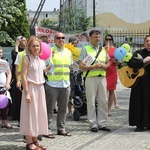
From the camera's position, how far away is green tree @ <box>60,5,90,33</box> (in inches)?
890

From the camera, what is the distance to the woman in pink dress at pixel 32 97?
6.15 metres

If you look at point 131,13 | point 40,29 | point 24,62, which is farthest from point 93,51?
point 131,13

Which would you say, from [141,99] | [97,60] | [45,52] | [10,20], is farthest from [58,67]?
[10,20]

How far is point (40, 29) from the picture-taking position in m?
11.5

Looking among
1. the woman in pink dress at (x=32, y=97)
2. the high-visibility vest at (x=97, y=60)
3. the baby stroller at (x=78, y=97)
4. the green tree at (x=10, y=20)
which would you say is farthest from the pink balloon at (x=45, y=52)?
the green tree at (x=10, y=20)

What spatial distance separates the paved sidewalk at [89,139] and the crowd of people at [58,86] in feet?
0.67

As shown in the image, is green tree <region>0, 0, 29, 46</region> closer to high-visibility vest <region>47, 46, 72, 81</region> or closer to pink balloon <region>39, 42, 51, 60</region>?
high-visibility vest <region>47, 46, 72, 81</region>

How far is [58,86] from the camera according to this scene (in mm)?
7203

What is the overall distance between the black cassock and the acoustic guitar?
0.29ft

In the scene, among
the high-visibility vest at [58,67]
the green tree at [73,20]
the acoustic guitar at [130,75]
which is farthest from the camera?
the green tree at [73,20]

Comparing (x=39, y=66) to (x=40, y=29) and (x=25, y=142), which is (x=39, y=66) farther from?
(x=40, y=29)

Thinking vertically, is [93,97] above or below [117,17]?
below

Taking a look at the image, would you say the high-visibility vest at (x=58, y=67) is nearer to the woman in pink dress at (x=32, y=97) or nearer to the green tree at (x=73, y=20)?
the woman in pink dress at (x=32, y=97)

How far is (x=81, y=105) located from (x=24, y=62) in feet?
10.8
